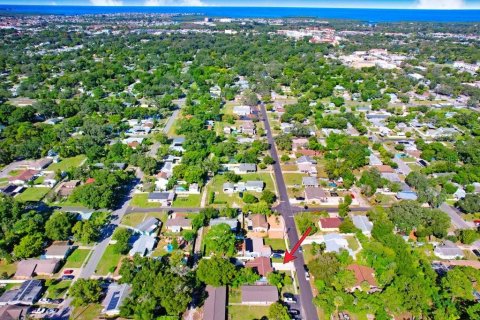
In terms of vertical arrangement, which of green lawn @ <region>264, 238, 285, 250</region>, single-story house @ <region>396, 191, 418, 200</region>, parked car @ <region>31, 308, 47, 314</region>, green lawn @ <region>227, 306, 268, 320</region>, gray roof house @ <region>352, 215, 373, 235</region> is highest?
single-story house @ <region>396, 191, 418, 200</region>

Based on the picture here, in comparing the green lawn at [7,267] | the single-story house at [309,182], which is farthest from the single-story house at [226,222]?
the green lawn at [7,267]

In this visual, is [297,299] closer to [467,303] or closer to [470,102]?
[467,303]

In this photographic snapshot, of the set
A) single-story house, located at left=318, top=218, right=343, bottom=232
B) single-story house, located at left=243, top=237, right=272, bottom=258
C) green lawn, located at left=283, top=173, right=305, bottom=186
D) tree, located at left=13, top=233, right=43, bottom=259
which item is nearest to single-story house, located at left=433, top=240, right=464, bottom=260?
single-story house, located at left=318, top=218, right=343, bottom=232

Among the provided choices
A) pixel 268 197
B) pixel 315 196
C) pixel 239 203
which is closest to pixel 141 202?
pixel 239 203

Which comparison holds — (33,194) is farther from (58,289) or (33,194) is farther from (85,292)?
(85,292)

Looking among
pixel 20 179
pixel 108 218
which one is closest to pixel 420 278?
pixel 108 218

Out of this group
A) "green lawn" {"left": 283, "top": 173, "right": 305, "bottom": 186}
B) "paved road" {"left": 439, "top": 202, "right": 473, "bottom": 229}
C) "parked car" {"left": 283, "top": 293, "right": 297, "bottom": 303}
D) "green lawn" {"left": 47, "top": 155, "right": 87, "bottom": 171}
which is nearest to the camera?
"parked car" {"left": 283, "top": 293, "right": 297, "bottom": 303}

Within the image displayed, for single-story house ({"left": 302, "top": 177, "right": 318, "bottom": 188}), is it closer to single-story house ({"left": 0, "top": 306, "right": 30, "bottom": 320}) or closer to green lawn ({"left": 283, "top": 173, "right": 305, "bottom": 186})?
green lawn ({"left": 283, "top": 173, "right": 305, "bottom": 186})
